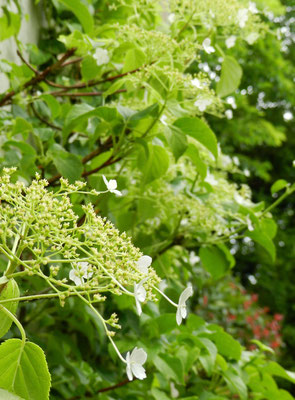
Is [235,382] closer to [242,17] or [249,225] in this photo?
[249,225]

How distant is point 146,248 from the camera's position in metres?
1.28

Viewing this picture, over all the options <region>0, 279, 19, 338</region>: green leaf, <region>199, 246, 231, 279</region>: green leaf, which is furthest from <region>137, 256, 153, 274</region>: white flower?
<region>199, 246, 231, 279</region>: green leaf

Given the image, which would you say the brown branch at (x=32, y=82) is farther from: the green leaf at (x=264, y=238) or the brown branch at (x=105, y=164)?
the green leaf at (x=264, y=238)

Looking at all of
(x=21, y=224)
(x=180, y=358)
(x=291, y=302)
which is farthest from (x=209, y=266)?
(x=291, y=302)

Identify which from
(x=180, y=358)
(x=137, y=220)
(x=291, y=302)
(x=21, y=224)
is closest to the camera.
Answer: (x=21, y=224)

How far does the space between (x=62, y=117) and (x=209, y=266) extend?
519 mm

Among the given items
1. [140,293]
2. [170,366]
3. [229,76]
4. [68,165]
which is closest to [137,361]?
[140,293]

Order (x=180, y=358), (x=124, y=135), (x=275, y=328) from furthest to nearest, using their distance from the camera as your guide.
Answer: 1. (x=275, y=328)
2. (x=180, y=358)
3. (x=124, y=135)

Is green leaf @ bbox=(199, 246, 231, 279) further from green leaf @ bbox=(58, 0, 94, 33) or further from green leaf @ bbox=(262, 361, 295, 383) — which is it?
green leaf @ bbox=(58, 0, 94, 33)

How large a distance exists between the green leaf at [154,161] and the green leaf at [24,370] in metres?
0.59

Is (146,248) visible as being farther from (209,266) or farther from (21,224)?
(21,224)

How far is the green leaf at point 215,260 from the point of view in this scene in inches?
55.4

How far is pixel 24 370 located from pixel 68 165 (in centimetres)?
52

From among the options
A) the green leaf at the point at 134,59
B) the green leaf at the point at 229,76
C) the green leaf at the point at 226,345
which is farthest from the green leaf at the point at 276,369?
the green leaf at the point at 134,59
